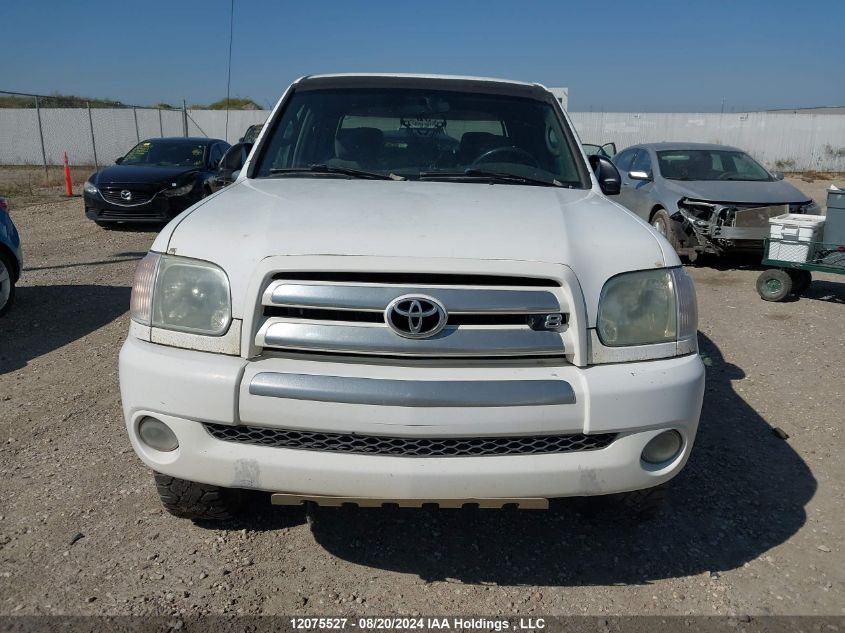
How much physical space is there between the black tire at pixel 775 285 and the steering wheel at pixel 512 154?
16.7 feet

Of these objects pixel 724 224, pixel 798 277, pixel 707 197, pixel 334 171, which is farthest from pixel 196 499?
pixel 707 197

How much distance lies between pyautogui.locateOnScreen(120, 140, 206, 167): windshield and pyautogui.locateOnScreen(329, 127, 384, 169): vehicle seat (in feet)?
31.6

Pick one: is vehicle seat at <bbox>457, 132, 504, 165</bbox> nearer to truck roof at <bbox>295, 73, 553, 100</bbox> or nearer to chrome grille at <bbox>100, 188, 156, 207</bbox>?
truck roof at <bbox>295, 73, 553, 100</bbox>

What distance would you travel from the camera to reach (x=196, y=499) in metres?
2.85

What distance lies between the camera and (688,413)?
2.49m

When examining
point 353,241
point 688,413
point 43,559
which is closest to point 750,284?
point 688,413

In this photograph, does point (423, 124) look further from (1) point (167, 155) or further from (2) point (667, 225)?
(1) point (167, 155)

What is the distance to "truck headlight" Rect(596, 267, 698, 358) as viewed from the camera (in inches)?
97.8

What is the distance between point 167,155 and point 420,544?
A: 38.6 feet

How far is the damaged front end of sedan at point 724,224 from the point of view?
8789 mm

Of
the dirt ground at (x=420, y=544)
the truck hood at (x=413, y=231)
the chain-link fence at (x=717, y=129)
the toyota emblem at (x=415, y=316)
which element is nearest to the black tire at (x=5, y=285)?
the dirt ground at (x=420, y=544)

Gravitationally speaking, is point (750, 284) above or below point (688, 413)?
below

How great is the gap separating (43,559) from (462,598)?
1.64 meters

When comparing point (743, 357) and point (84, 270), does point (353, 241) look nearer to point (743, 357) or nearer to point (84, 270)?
point (743, 357)
